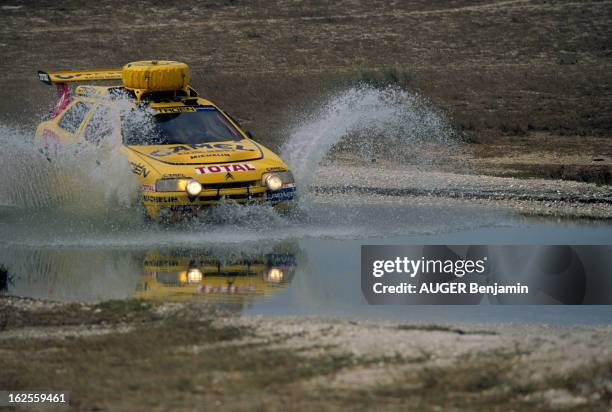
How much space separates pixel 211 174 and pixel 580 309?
483 cm

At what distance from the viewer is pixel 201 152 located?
1482 centimetres

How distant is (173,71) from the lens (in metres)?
16.2

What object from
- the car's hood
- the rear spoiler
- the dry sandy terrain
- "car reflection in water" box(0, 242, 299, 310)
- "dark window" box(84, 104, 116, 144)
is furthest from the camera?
the rear spoiler

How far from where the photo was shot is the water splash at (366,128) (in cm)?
1752

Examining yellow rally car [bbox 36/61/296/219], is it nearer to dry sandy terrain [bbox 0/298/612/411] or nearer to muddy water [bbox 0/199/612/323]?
muddy water [bbox 0/199/612/323]

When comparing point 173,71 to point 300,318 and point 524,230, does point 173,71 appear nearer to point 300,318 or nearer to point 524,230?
point 524,230

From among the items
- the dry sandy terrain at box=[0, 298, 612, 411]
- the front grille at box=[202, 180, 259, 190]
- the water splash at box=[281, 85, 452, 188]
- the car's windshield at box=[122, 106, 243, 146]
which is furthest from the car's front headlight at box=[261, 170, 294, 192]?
the dry sandy terrain at box=[0, 298, 612, 411]

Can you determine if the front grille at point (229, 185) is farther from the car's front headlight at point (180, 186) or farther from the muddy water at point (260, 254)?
the muddy water at point (260, 254)

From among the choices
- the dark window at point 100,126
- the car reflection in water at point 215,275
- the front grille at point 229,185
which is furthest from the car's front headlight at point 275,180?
the dark window at point 100,126

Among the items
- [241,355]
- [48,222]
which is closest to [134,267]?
[48,222]

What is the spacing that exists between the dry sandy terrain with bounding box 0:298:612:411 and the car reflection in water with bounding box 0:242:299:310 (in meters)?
1.23

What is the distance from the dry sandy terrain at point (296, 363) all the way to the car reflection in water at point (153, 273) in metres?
1.23

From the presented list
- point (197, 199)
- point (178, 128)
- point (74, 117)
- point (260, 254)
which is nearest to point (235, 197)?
point (197, 199)

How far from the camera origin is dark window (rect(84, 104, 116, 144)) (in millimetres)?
15539
